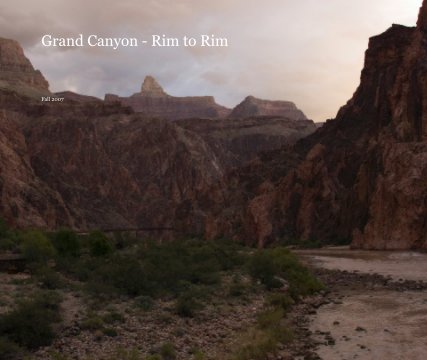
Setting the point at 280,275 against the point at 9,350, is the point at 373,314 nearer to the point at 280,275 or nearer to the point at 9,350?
the point at 280,275

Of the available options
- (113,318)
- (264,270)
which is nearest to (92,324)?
(113,318)

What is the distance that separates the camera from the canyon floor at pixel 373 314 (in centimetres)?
2086

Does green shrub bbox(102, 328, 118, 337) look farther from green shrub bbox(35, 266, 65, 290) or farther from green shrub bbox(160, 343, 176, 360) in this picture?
green shrub bbox(35, 266, 65, 290)

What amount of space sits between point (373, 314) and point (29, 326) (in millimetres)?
15810

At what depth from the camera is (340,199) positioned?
3666 inches

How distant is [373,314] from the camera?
1067 inches

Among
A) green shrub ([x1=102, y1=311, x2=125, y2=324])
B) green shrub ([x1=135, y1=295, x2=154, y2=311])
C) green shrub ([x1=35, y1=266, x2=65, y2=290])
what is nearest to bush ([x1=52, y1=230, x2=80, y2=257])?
green shrub ([x1=35, y1=266, x2=65, y2=290])

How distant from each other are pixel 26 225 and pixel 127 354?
102 meters

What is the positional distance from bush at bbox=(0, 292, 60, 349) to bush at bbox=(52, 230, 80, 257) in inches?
944

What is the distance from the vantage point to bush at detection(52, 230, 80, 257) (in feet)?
145

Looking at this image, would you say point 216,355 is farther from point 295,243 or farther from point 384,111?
point 384,111

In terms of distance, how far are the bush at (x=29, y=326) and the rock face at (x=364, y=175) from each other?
158 feet

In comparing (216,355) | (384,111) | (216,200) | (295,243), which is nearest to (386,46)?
(384,111)

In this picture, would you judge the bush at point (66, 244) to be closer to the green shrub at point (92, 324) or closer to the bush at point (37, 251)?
the bush at point (37, 251)
